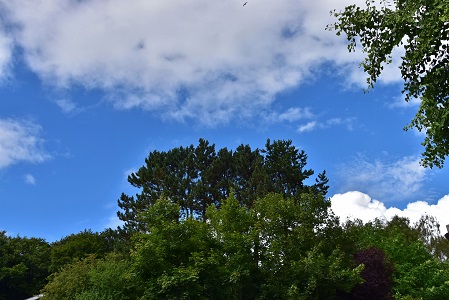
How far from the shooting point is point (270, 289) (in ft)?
84.0

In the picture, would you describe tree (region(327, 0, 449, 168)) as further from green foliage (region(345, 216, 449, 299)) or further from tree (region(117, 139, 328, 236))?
tree (region(117, 139, 328, 236))

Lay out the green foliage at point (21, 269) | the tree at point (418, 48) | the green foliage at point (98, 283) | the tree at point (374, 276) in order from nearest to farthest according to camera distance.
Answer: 1. the tree at point (418, 48)
2. the green foliage at point (98, 283)
3. the tree at point (374, 276)
4. the green foliage at point (21, 269)

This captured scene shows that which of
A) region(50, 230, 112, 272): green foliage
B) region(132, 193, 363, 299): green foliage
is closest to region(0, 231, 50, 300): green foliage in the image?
region(50, 230, 112, 272): green foliage

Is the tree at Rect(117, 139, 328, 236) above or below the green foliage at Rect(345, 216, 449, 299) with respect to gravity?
above

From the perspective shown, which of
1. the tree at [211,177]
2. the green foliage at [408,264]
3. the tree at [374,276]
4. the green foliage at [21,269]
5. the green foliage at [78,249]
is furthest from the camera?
the green foliage at [21,269]

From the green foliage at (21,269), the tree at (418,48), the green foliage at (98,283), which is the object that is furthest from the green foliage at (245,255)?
the green foliage at (21,269)

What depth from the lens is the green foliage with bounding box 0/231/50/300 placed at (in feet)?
213

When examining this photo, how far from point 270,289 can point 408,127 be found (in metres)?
14.3

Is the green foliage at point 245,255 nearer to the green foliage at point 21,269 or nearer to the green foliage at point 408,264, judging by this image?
the green foliage at point 408,264

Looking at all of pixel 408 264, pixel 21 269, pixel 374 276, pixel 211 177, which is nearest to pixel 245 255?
pixel 374 276

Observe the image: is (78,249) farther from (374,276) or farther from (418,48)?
(418,48)

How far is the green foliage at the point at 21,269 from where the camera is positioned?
6506cm

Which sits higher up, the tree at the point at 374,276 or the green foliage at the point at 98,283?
the green foliage at the point at 98,283

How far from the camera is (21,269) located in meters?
64.6
